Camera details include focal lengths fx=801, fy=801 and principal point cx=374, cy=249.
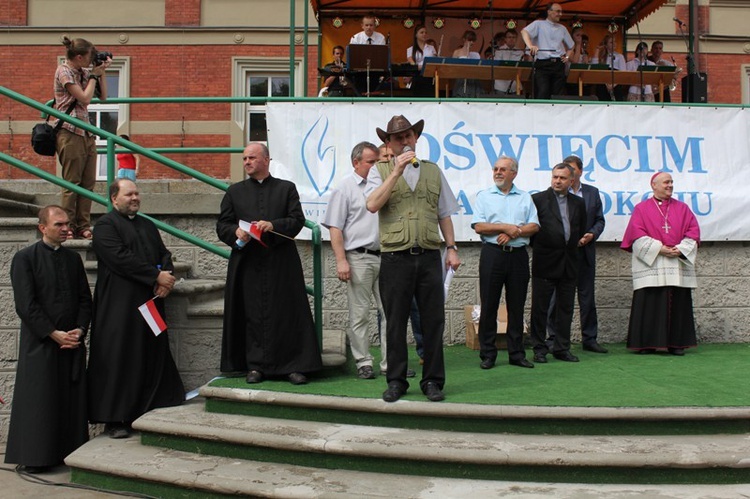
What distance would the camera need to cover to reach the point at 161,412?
19.4ft

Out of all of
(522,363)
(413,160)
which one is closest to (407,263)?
(413,160)

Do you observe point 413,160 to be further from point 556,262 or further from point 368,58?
point 368,58

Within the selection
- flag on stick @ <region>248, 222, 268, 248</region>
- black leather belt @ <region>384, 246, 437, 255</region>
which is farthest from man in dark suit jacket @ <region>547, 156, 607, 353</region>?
flag on stick @ <region>248, 222, 268, 248</region>

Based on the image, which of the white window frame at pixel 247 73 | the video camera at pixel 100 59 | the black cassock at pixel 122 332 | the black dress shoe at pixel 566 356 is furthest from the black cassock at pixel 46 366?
the white window frame at pixel 247 73

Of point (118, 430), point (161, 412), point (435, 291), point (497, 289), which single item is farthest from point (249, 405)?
point (497, 289)

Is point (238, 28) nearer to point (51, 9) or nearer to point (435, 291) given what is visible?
point (51, 9)

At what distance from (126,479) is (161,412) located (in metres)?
0.73

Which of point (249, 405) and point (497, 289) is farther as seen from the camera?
point (497, 289)

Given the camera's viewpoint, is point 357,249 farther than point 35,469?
Yes

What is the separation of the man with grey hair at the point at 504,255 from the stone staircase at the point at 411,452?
168cm

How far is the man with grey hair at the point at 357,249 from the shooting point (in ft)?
20.6

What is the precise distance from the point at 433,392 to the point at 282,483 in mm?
1257

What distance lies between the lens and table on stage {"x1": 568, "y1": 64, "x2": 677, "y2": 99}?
1030 cm

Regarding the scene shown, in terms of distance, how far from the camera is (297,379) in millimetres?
6043
